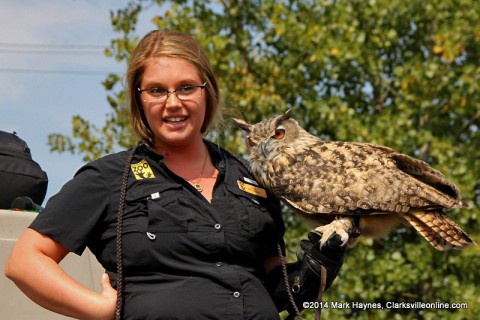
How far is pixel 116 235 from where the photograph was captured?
2129 mm

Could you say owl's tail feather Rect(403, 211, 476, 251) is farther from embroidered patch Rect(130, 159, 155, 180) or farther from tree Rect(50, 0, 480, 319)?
tree Rect(50, 0, 480, 319)

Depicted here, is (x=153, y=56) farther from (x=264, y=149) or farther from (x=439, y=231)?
(x=439, y=231)

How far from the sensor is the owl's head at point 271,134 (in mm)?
3182

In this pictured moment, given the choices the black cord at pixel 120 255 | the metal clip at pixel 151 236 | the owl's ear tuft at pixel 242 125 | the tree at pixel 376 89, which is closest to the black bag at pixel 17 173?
the owl's ear tuft at pixel 242 125

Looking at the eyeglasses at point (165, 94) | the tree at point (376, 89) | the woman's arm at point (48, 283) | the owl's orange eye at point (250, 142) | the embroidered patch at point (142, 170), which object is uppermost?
the eyeglasses at point (165, 94)

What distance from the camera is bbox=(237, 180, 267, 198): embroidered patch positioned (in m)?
2.40

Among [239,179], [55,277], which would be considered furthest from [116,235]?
[239,179]

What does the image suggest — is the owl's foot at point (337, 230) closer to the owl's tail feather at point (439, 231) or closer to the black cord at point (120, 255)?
the owl's tail feather at point (439, 231)

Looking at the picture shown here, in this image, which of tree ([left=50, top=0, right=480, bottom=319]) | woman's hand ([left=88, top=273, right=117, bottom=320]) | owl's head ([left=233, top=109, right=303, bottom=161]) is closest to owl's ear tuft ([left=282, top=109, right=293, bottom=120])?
owl's head ([left=233, top=109, right=303, bottom=161])

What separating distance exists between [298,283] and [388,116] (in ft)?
17.0

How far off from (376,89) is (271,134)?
5.03 metres

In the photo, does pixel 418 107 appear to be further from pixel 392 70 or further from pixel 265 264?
pixel 265 264

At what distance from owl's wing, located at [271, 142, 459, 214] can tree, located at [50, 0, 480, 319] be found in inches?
154

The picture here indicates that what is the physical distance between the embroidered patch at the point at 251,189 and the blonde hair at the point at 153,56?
272 mm
